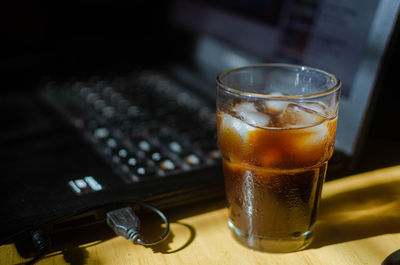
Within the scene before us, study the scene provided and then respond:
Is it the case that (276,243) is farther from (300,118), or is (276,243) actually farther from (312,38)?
(312,38)

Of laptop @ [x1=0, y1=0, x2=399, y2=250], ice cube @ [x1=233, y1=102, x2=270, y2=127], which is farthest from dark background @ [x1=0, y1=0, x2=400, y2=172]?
ice cube @ [x1=233, y1=102, x2=270, y2=127]

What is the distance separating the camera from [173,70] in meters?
1.11

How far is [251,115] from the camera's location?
16.6 inches

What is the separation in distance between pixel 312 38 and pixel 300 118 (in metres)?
0.38

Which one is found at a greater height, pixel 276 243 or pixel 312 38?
pixel 312 38

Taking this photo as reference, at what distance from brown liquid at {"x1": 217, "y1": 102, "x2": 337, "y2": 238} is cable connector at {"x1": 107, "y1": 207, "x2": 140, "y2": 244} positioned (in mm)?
128

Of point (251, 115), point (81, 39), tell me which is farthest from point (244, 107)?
point (81, 39)

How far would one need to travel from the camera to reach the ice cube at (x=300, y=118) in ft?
1.33

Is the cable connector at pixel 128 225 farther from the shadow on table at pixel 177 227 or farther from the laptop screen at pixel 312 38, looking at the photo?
the laptop screen at pixel 312 38

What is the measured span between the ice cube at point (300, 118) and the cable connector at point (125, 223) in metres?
0.22

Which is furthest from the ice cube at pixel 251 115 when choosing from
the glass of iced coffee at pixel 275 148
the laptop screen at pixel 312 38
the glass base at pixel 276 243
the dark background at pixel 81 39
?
the dark background at pixel 81 39

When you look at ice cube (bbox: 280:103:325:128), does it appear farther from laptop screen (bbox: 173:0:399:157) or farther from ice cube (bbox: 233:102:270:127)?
laptop screen (bbox: 173:0:399:157)

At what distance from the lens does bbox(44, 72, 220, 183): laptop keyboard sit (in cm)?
59

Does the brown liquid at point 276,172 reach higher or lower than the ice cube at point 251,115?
lower
